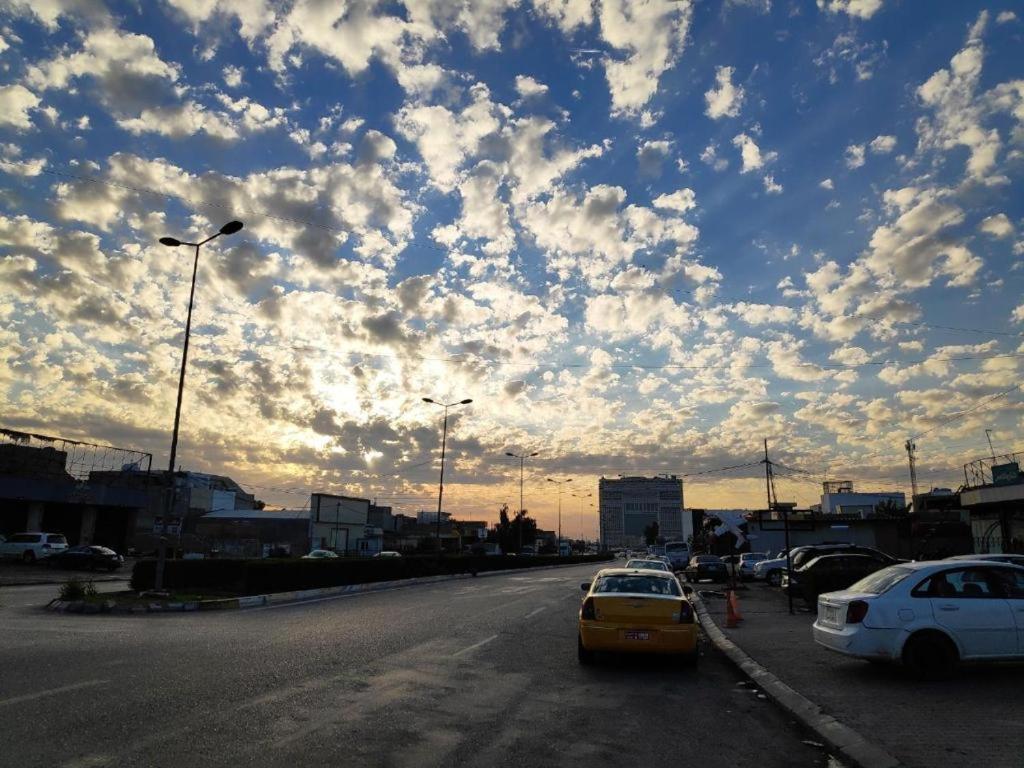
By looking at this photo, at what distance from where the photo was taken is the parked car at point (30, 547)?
4144 centimetres

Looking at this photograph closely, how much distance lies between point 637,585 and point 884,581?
3.53 m

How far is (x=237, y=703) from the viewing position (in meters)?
7.51

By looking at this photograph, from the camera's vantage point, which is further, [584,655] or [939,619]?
[584,655]

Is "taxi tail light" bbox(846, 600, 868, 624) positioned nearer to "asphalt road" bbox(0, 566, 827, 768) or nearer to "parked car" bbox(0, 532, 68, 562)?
"asphalt road" bbox(0, 566, 827, 768)

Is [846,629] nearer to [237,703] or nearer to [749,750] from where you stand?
[749,750]

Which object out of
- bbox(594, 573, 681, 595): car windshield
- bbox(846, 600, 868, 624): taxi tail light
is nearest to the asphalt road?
bbox(594, 573, 681, 595): car windshield

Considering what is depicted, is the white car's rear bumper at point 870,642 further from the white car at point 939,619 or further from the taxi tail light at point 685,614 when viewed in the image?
the taxi tail light at point 685,614

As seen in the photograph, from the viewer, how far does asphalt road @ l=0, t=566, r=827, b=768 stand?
590cm

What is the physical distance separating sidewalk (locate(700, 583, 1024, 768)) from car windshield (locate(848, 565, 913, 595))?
3.45 ft

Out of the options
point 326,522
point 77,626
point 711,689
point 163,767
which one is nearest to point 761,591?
point 711,689

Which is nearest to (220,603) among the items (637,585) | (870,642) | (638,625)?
(637,585)

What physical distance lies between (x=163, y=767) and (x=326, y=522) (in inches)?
2961

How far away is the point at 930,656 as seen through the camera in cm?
920

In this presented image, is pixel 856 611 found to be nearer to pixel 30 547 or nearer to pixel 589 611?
pixel 589 611
